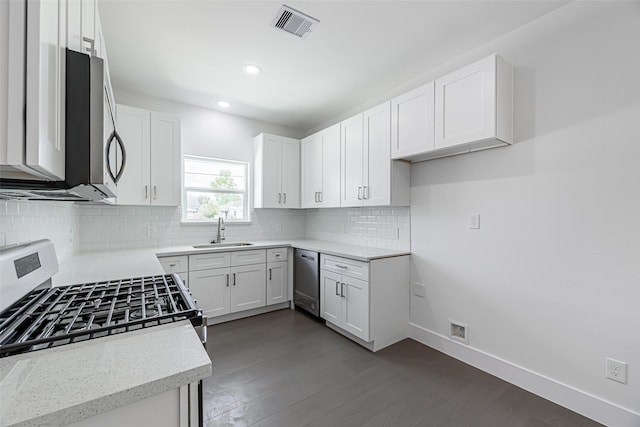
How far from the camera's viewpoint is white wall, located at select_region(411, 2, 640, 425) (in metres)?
1.76

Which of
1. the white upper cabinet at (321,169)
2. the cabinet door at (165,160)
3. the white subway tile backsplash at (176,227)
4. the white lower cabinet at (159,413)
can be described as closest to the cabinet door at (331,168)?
the white upper cabinet at (321,169)

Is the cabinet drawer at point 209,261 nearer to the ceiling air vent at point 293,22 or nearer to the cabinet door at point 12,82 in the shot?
the ceiling air vent at point 293,22

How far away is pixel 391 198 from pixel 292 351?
70.8 inches

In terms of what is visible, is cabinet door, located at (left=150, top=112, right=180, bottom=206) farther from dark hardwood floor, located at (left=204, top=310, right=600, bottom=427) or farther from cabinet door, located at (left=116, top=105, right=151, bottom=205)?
dark hardwood floor, located at (left=204, top=310, right=600, bottom=427)

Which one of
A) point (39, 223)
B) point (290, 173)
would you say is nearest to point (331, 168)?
point (290, 173)

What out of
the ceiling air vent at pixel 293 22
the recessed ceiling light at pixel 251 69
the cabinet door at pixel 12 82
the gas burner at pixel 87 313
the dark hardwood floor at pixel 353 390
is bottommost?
the dark hardwood floor at pixel 353 390

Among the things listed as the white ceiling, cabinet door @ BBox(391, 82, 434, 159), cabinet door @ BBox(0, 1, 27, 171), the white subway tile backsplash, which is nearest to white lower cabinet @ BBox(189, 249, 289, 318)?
the white subway tile backsplash

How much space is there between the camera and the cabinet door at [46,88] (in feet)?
1.84

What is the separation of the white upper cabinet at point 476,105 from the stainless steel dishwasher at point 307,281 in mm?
1991

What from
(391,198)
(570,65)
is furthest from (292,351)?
(570,65)

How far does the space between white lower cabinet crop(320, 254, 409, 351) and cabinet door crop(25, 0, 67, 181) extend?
2.45 meters

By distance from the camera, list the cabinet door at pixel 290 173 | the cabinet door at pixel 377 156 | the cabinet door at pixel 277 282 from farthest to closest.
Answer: the cabinet door at pixel 290 173 < the cabinet door at pixel 277 282 < the cabinet door at pixel 377 156

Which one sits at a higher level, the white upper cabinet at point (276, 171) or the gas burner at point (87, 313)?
the white upper cabinet at point (276, 171)

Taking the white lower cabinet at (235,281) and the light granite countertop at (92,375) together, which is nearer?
the light granite countertop at (92,375)
